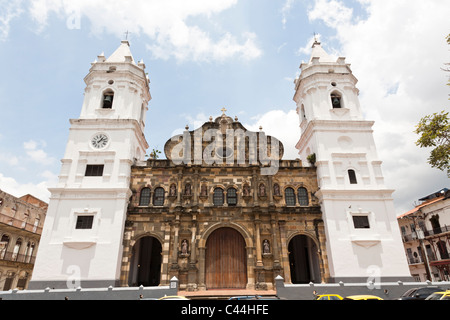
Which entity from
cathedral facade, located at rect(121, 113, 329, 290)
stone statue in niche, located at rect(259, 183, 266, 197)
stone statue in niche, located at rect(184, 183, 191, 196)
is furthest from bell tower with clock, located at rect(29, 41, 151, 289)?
stone statue in niche, located at rect(259, 183, 266, 197)

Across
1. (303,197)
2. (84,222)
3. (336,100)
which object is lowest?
(84,222)

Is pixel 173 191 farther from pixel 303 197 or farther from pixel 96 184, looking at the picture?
pixel 303 197

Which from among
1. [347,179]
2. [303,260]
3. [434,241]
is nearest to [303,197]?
[347,179]

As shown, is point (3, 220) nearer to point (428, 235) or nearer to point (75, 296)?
point (75, 296)

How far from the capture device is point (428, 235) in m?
→ 33.5

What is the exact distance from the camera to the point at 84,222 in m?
21.3

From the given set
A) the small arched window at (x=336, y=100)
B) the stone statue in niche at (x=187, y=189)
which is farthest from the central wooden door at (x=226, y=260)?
the small arched window at (x=336, y=100)

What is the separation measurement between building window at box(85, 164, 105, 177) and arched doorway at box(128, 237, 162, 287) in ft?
22.9

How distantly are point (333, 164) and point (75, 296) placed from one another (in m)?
20.9

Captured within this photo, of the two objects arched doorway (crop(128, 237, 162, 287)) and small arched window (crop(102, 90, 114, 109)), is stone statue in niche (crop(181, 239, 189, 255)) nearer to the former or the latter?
arched doorway (crop(128, 237, 162, 287))

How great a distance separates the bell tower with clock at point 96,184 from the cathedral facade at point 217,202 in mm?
81

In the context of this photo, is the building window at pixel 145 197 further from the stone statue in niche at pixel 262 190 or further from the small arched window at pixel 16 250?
the small arched window at pixel 16 250

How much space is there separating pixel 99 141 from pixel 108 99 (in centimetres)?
454
